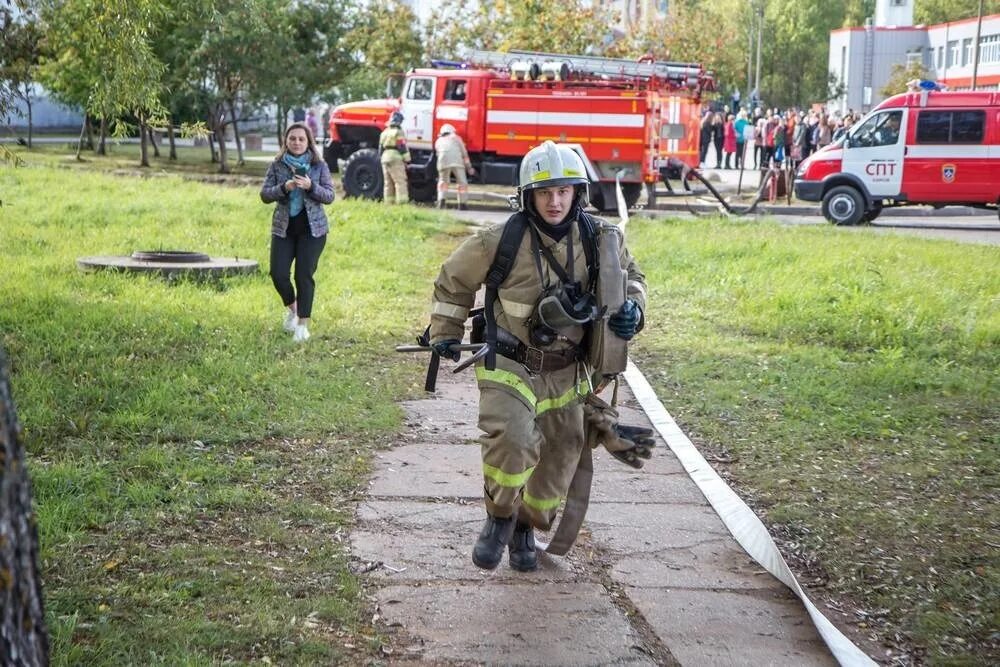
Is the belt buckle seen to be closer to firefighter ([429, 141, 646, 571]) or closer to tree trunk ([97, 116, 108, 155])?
firefighter ([429, 141, 646, 571])

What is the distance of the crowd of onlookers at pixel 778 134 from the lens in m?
30.4

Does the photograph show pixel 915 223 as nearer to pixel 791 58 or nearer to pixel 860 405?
pixel 860 405

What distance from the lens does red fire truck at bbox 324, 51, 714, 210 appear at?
78.9 ft

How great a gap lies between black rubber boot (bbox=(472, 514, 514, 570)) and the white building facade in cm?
6390

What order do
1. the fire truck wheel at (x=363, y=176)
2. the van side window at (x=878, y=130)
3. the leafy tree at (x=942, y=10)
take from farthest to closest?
the leafy tree at (x=942, y=10) < the fire truck wheel at (x=363, y=176) < the van side window at (x=878, y=130)

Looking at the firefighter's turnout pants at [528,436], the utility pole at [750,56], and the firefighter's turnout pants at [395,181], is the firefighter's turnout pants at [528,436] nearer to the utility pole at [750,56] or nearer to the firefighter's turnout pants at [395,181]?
the firefighter's turnout pants at [395,181]

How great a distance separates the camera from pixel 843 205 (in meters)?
23.3

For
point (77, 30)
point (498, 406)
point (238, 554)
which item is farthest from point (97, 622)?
point (77, 30)

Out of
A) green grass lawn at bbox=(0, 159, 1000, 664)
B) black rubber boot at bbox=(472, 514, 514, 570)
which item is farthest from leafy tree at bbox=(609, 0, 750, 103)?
black rubber boot at bbox=(472, 514, 514, 570)

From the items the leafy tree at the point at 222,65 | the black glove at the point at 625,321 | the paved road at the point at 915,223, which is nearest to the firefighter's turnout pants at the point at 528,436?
the black glove at the point at 625,321

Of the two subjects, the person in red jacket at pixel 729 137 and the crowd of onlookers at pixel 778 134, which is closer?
the crowd of onlookers at pixel 778 134

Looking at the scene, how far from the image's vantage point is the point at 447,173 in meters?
24.2

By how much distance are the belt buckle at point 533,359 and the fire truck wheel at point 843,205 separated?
1902cm

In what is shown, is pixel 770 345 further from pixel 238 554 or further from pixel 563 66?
pixel 563 66
